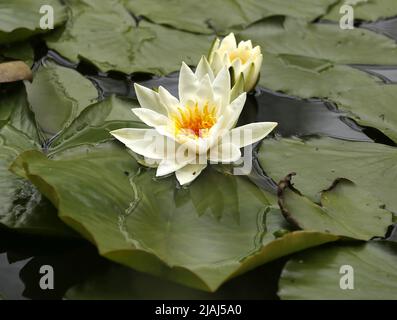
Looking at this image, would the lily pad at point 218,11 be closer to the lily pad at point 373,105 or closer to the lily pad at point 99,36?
the lily pad at point 99,36

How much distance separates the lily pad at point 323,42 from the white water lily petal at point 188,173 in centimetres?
85

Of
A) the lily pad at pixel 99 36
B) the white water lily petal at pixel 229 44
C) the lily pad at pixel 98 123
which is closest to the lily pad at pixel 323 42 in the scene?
the white water lily petal at pixel 229 44

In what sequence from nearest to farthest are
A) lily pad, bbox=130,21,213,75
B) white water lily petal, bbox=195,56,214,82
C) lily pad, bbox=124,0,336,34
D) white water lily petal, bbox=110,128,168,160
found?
white water lily petal, bbox=110,128,168,160 < white water lily petal, bbox=195,56,214,82 < lily pad, bbox=130,21,213,75 < lily pad, bbox=124,0,336,34

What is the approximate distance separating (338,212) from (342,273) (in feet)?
0.61

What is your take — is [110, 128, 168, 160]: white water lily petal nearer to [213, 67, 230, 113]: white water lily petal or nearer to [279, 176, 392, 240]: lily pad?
[213, 67, 230, 113]: white water lily petal

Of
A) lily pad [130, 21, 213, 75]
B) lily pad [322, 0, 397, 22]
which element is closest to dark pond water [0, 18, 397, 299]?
lily pad [130, 21, 213, 75]

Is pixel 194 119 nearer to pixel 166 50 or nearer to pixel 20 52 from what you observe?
pixel 166 50

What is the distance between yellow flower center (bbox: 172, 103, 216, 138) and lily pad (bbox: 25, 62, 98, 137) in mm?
421

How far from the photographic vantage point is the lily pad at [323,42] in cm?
236

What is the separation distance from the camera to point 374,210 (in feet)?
5.49

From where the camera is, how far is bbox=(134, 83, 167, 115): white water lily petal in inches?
70.4

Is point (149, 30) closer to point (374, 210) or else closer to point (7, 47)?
point (7, 47)

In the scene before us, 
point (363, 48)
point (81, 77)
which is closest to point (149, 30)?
point (81, 77)

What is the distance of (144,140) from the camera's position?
1.74 metres
